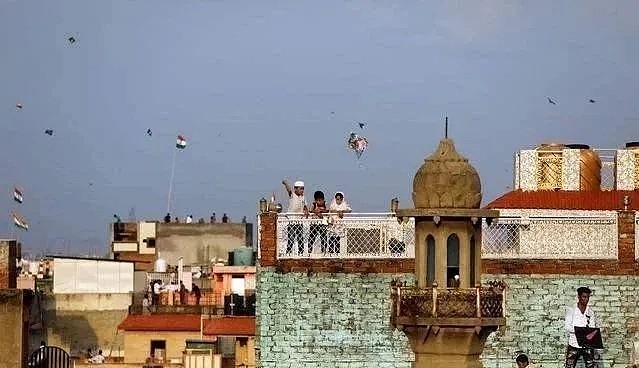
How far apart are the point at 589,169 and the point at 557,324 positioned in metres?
7.21

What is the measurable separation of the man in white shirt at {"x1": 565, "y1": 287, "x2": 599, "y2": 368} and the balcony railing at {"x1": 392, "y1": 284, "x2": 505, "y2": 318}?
4.80 m

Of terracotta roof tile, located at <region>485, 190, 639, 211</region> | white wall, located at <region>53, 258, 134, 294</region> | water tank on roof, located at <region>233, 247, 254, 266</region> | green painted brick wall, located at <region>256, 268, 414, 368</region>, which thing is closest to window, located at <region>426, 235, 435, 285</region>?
green painted brick wall, located at <region>256, 268, 414, 368</region>

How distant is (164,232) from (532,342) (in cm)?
4931

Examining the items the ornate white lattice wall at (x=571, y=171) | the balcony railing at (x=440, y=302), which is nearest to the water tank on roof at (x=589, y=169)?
the ornate white lattice wall at (x=571, y=171)

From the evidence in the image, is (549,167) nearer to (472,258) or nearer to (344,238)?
(344,238)

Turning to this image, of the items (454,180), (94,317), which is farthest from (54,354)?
(454,180)

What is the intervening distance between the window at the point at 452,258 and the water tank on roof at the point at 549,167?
13.8 metres

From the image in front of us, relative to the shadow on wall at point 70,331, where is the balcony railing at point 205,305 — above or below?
above

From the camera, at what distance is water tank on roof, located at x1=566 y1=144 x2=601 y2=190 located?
1522 inches

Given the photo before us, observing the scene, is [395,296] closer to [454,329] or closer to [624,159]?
A: [454,329]

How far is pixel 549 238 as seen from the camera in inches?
1294

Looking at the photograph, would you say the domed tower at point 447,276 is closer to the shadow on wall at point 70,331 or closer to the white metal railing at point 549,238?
the white metal railing at point 549,238

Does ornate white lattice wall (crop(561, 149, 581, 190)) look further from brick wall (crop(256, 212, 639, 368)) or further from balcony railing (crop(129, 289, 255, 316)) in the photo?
balcony railing (crop(129, 289, 255, 316))

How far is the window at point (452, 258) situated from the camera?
82.2ft
